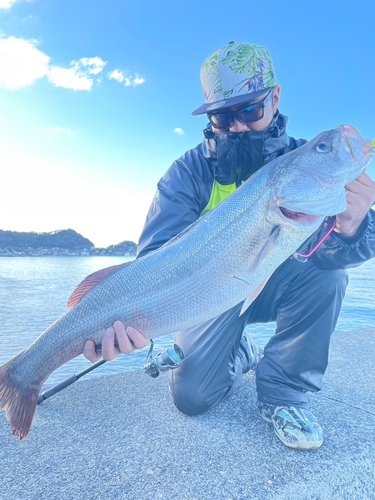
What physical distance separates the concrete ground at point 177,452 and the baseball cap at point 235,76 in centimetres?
243

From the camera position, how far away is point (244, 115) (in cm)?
296

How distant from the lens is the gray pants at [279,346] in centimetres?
273

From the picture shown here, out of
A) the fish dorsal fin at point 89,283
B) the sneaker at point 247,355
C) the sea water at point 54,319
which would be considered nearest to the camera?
the fish dorsal fin at point 89,283

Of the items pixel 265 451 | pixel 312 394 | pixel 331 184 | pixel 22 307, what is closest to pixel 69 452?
pixel 265 451

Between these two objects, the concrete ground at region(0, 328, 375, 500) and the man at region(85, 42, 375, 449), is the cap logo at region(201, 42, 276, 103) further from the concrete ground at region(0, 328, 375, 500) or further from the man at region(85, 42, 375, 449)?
the concrete ground at region(0, 328, 375, 500)

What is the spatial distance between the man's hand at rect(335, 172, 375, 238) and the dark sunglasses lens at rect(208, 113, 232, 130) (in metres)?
1.15

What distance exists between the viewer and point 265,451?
88.7 inches

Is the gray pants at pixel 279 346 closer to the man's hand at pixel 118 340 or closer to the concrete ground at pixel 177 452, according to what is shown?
the concrete ground at pixel 177 452

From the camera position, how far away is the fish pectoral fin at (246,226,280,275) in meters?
2.28

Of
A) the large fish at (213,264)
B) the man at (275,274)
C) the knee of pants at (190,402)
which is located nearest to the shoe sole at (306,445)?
the man at (275,274)

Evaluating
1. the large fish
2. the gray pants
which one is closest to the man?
the gray pants

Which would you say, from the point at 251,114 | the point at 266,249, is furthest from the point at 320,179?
the point at 251,114

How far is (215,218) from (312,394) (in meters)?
1.81

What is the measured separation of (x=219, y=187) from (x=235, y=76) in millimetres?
907
